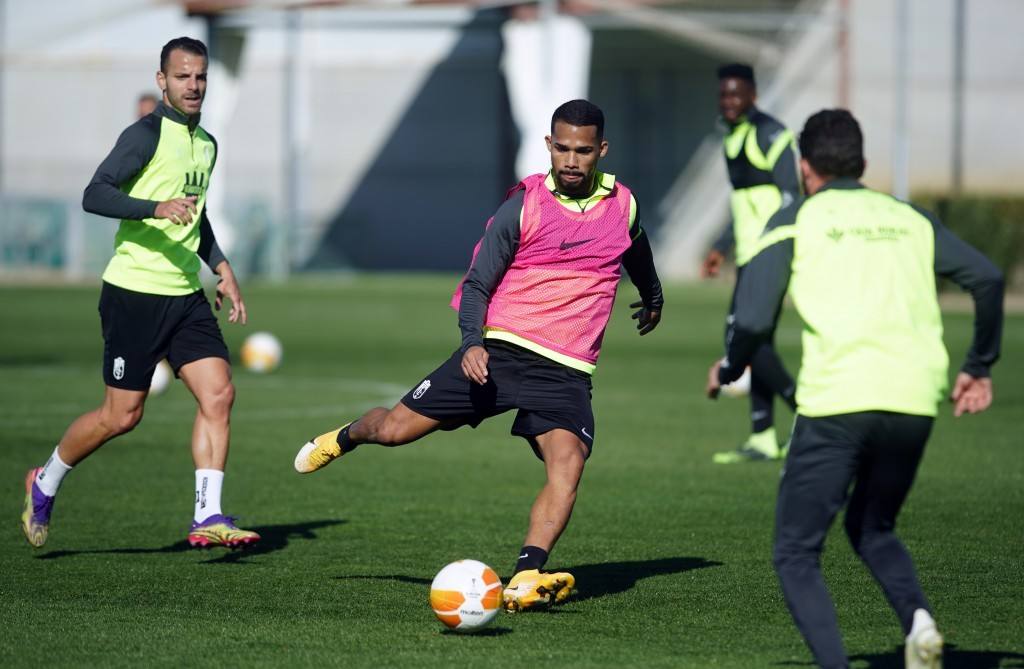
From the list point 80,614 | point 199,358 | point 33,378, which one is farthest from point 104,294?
point 33,378

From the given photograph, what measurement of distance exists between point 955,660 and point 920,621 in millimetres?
788

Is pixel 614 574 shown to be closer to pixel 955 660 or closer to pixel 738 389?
pixel 955 660

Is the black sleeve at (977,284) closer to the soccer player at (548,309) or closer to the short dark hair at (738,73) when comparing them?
the soccer player at (548,309)

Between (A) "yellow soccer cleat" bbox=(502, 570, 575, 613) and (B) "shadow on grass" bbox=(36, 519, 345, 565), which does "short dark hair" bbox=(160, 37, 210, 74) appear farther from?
(A) "yellow soccer cleat" bbox=(502, 570, 575, 613)

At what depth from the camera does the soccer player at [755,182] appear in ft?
38.0

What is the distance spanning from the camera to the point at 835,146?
5.42 m

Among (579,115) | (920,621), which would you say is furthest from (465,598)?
(579,115)

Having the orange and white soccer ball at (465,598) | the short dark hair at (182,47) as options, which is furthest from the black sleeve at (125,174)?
the orange and white soccer ball at (465,598)

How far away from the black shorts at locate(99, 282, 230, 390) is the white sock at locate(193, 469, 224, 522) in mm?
541

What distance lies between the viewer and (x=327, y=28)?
44.7 metres

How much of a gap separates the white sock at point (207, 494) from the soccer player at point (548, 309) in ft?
4.73

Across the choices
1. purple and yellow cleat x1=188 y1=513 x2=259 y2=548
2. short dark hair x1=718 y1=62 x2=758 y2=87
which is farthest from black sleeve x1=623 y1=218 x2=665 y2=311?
short dark hair x1=718 y1=62 x2=758 y2=87

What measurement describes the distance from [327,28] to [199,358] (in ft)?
123

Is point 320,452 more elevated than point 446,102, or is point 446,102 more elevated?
point 446,102
